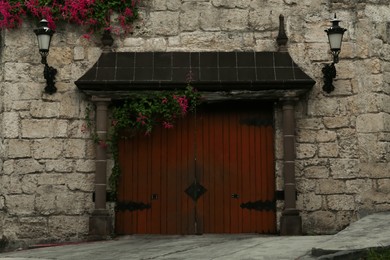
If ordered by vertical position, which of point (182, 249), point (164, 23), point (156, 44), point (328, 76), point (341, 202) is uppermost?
point (164, 23)

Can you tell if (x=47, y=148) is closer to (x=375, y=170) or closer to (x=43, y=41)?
(x=43, y=41)

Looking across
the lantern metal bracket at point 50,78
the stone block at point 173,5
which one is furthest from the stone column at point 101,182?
the stone block at point 173,5

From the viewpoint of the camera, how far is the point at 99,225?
7152 mm

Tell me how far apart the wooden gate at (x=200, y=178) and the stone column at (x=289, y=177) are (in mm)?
306

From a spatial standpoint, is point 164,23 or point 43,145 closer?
point 43,145

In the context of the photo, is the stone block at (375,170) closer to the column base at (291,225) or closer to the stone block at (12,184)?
the column base at (291,225)

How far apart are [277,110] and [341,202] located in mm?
1629

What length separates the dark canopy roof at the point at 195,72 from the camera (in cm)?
721

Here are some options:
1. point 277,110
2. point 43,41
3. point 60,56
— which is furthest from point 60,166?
point 277,110

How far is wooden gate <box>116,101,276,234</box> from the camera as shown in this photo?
24.6ft

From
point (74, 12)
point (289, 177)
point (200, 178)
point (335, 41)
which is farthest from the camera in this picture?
point (200, 178)

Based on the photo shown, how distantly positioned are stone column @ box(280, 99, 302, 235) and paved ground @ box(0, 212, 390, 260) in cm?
80

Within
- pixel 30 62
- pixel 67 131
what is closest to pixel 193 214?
pixel 67 131

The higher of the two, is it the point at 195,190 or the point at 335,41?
the point at 335,41
